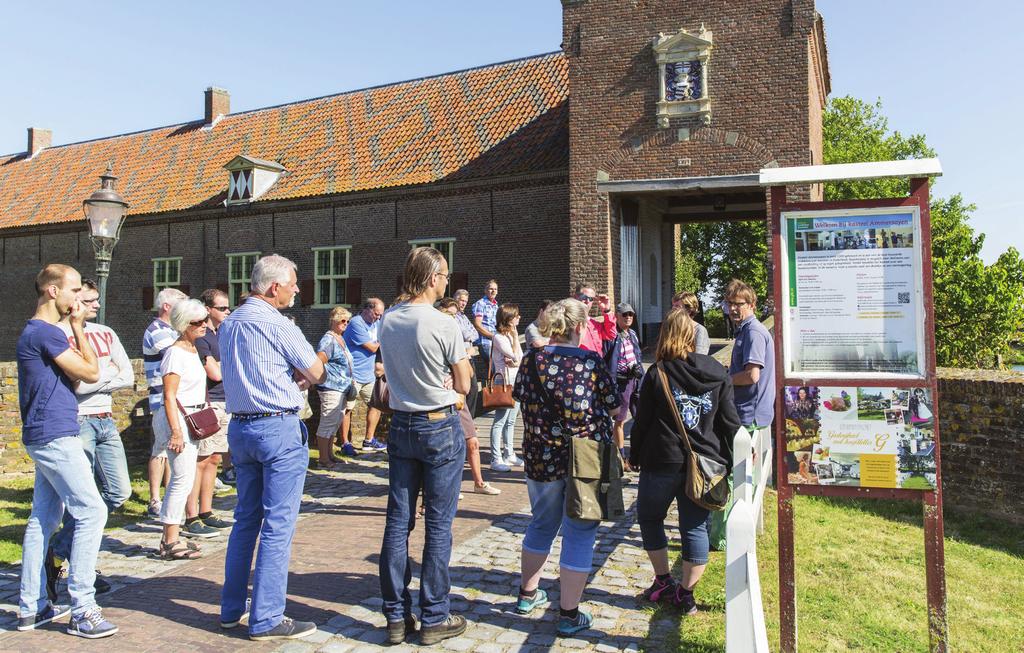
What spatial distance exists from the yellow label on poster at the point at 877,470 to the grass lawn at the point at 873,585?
1.04 m

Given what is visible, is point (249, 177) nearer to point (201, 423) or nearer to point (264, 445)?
point (201, 423)

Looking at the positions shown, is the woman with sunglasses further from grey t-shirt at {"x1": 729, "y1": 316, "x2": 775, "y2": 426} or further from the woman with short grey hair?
grey t-shirt at {"x1": 729, "y1": 316, "x2": 775, "y2": 426}

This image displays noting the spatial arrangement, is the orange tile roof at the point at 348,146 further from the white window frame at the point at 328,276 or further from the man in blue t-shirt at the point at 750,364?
the man in blue t-shirt at the point at 750,364

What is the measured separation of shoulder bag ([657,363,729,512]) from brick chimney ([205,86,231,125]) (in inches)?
1060

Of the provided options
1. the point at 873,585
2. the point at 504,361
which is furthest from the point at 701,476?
the point at 504,361

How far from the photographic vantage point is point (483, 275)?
60.6ft

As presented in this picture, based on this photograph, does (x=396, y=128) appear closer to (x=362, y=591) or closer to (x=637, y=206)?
(x=637, y=206)

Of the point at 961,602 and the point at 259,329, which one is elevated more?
the point at 259,329

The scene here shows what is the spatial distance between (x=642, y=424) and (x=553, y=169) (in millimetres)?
13663

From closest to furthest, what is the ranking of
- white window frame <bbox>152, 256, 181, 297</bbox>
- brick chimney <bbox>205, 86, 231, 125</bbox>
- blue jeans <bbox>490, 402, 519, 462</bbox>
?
blue jeans <bbox>490, 402, 519, 462</bbox>, white window frame <bbox>152, 256, 181, 297</bbox>, brick chimney <bbox>205, 86, 231, 125</bbox>

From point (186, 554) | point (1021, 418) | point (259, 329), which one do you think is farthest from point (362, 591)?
point (1021, 418)

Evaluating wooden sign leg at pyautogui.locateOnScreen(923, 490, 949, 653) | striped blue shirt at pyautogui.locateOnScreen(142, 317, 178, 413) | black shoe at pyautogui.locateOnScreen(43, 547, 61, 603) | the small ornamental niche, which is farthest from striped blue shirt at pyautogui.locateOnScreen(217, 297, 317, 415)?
the small ornamental niche

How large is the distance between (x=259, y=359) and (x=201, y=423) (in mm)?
1571

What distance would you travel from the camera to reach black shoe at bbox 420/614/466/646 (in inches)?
150
